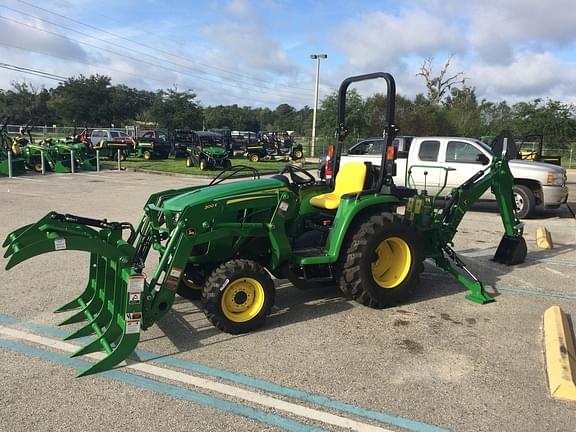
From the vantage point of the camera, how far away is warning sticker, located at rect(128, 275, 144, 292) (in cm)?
368

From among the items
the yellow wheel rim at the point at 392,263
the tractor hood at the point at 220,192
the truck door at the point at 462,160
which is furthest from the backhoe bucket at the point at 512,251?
the truck door at the point at 462,160

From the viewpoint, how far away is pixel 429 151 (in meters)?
11.9

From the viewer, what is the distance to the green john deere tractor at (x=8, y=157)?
1850cm

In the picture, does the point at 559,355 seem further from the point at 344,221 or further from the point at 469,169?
the point at 469,169

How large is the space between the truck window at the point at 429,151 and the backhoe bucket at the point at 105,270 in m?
9.08

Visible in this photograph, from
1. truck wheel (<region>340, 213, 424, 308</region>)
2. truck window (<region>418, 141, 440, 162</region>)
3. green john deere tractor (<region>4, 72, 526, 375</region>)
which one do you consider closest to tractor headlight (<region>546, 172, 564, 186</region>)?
truck window (<region>418, 141, 440, 162</region>)

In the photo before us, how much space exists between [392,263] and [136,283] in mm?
2823

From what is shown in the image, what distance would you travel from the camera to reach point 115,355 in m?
3.63

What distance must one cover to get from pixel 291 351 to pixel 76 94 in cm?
6392

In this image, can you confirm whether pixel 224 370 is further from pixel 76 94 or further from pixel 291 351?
pixel 76 94

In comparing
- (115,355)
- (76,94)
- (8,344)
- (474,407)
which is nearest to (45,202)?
(8,344)

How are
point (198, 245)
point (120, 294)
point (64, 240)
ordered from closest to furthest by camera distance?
point (64, 240)
point (120, 294)
point (198, 245)

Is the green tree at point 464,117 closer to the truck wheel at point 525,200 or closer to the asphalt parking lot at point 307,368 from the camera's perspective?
the truck wheel at point 525,200

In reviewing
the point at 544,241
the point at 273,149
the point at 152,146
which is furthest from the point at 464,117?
the point at 544,241
